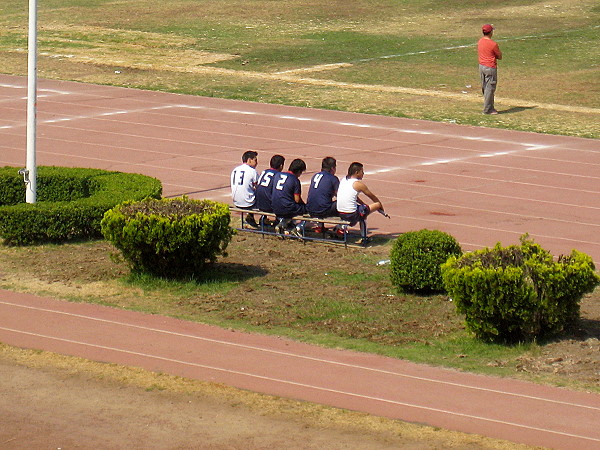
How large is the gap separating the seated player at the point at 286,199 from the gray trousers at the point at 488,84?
1054cm

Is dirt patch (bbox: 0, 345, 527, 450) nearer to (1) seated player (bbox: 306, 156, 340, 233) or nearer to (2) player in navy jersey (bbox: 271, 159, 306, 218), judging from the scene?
(2) player in navy jersey (bbox: 271, 159, 306, 218)

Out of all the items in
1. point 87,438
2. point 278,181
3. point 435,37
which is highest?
point 435,37

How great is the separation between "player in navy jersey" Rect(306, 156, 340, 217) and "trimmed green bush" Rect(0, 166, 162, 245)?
2.07m

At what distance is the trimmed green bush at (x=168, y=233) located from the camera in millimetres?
11945

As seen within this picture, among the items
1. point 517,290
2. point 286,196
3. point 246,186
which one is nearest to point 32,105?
point 246,186

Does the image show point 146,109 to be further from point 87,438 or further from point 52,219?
point 87,438

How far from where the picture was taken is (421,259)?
11648mm

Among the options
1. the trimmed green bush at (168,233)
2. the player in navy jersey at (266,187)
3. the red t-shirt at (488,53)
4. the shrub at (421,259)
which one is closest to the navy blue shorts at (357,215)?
the player in navy jersey at (266,187)

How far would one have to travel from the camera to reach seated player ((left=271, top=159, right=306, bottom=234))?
1430 cm

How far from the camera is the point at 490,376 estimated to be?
9.42 meters

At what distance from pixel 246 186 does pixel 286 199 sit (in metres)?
0.69

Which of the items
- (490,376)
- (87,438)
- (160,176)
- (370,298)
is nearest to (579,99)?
(160,176)

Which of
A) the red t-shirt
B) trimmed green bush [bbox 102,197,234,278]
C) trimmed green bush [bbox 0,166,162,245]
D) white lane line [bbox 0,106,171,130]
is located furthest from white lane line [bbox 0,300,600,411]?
the red t-shirt

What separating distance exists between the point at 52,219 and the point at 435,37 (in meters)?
24.6
